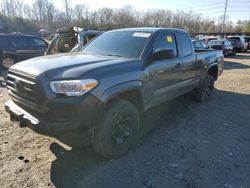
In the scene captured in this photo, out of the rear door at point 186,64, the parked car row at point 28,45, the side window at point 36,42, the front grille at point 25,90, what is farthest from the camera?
the side window at point 36,42

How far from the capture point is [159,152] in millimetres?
3912

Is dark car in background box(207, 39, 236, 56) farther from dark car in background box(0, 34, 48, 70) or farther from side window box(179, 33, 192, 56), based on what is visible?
side window box(179, 33, 192, 56)

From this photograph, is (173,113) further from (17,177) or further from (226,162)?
(17,177)

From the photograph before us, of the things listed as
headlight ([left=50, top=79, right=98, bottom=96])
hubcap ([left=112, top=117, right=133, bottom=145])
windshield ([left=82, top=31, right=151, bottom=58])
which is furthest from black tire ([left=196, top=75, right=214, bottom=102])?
headlight ([left=50, top=79, right=98, bottom=96])

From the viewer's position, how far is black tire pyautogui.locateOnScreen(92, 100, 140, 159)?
331 cm

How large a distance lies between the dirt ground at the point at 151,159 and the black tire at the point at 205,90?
4.33 feet

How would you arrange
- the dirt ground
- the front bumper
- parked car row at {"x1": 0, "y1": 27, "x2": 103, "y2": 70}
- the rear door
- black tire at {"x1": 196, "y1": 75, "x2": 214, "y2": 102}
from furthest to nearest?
parked car row at {"x1": 0, "y1": 27, "x2": 103, "y2": 70} → black tire at {"x1": 196, "y1": 75, "x2": 214, "y2": 102} → the rear door → the dirt ground → the front bumper

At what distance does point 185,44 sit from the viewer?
17.6ft

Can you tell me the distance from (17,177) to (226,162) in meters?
3.00

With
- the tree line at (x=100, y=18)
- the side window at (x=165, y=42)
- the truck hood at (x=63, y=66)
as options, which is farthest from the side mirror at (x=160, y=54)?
the tree line at (x=100, y=18)

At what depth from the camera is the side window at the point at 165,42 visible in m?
4.33

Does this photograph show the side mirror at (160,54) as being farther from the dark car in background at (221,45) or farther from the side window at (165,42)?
the dark car in background at (221,45)

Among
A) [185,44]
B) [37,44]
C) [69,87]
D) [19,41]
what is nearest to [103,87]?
[69,87]

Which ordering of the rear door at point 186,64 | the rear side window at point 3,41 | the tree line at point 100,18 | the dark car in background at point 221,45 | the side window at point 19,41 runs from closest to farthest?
the rear door at point 186,64, the rear side window at point 3,41, the side window at point 19,41, the dark car in background at point 221,45, the tree line at point 100,18
